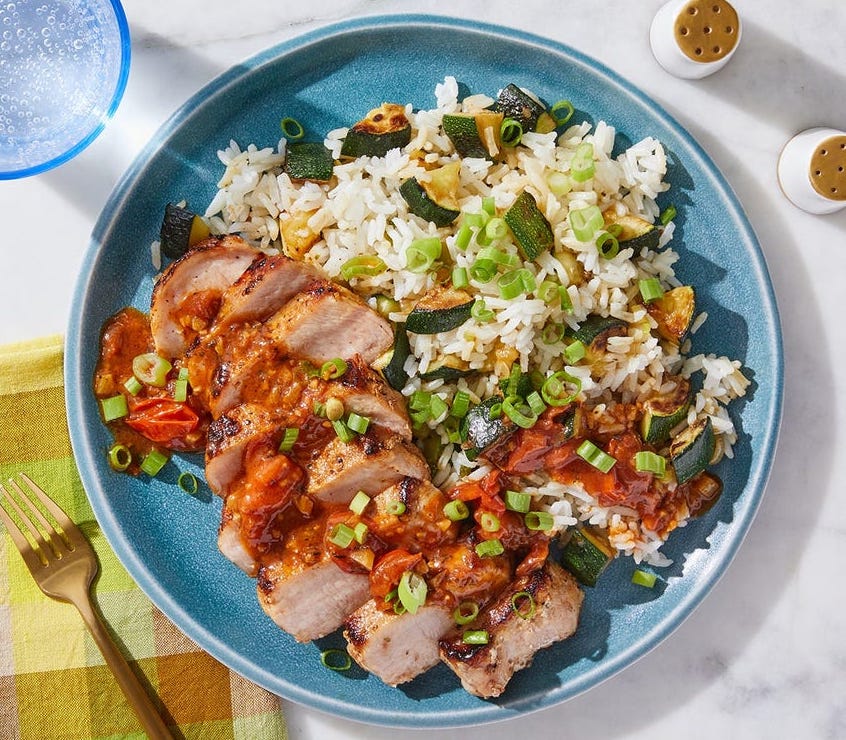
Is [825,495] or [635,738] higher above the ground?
[825,495]

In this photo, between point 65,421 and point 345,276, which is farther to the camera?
point 65,421

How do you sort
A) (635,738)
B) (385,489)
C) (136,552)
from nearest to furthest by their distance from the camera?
(385,489), (136,552), (635,738)

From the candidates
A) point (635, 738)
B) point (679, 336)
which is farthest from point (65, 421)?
point (635, 738)

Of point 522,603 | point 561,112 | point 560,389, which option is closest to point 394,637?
point 522,603

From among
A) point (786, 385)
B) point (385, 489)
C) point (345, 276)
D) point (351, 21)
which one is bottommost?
point (385, 489)

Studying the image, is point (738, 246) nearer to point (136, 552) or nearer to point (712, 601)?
point (712, 601)
